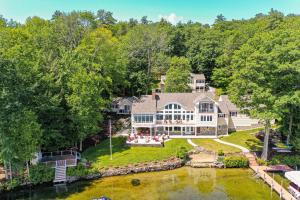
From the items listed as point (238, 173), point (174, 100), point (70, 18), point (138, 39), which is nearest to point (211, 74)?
point (138, 39)

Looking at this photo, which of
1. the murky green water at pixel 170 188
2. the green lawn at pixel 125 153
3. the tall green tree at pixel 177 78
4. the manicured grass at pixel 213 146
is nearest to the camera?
the murky green water at pixel 170 188

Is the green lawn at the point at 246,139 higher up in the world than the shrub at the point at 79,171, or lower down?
higher up

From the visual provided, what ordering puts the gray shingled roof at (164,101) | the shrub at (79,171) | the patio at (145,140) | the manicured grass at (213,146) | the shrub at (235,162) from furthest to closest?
the gray shingled roof at (164,101), the patio at (145,140), the manicured grass at (213,146), the shrub at (235,162), the shrub at (79,171)

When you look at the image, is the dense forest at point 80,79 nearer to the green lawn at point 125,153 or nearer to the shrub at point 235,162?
the green lawn at point 125,153

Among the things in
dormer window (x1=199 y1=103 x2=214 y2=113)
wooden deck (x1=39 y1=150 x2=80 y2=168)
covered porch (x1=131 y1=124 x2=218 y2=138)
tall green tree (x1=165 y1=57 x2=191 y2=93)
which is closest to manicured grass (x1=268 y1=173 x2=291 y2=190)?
covered porch (x1=131 y1=124 x2=218 y2=138)

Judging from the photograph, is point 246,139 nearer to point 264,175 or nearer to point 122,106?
point 264,175

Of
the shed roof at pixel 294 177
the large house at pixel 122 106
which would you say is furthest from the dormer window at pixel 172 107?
the shed roof at pixel 294 177

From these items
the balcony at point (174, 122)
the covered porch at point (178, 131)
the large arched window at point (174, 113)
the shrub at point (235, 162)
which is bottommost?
the shrub at point (235, 162)

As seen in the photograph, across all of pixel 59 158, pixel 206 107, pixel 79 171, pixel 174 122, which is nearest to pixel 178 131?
pixel 174 122
